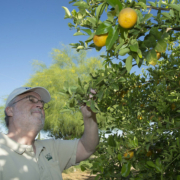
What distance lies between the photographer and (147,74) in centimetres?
227

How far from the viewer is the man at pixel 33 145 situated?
1.23 m

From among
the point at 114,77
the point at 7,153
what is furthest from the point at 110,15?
the point at 7,153

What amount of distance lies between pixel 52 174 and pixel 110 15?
45.6 inches

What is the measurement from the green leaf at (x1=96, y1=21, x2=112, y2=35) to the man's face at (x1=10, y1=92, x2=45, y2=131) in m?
0.95

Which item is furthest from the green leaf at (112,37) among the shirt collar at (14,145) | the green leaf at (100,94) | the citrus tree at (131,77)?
the shirt collar at (14,145)

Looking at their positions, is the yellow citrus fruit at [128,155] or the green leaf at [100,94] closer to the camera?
the green leaf at [100,94]

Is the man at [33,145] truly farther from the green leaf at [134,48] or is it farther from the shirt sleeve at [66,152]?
the green leaf at [134,48]

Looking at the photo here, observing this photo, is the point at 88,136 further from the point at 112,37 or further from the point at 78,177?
the point at 78,177

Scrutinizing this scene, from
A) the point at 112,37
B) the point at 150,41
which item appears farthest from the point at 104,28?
the point at 150,41

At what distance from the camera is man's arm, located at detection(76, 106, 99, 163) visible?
136cm

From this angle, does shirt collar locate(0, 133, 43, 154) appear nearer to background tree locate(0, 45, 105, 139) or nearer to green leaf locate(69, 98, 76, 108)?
green leaf locate(69, 98, 76, 108)

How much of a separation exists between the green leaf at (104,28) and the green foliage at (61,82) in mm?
8054

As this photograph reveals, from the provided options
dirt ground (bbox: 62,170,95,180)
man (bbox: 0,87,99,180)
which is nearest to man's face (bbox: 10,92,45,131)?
man (bbox: 0,87,99,180)

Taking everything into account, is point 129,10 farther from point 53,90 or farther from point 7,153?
point 53,90
